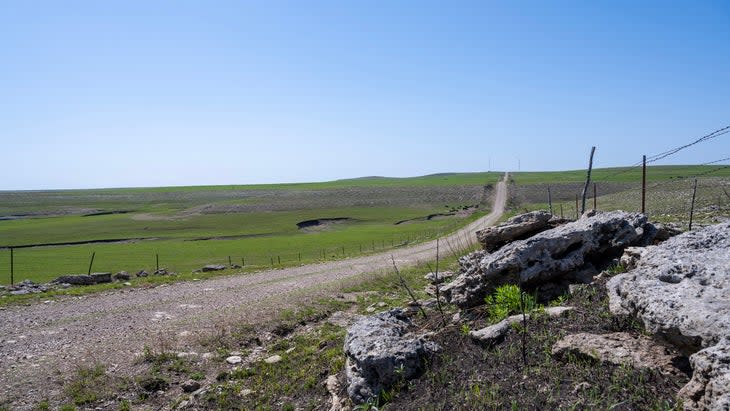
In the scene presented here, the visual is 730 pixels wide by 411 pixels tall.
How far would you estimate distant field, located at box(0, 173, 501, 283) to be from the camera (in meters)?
44.3

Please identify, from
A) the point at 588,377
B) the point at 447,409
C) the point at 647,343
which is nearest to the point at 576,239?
the point at 647,343

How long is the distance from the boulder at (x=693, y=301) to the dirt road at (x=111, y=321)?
1172 cm

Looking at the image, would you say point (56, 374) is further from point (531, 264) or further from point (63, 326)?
point (531, 264)

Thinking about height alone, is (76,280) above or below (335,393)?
below

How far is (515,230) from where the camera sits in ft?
44.0

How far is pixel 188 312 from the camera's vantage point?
17703 mm

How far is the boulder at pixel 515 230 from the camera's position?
13406mm

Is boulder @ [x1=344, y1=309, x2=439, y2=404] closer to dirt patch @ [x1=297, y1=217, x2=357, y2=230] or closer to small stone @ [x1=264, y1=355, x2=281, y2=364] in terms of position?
small stone @ [x1=264, y1=355, x2=281, y2=364]

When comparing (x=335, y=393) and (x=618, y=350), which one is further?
(x=335, y=393)

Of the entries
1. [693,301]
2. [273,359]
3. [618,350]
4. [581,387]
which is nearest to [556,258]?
[618,350]

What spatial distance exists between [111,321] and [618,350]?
50.7 feet

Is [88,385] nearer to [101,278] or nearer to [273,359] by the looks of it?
[273,359]

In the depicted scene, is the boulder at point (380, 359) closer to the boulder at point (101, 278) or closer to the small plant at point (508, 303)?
the small plant at point (508, 303)

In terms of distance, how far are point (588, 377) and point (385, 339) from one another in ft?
11.4
